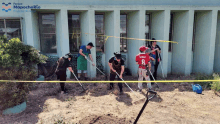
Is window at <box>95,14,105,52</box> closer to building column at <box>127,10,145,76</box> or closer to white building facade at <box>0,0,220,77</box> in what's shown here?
white building facade at <box>0,0,220,77</box>

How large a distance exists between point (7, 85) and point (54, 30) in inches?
197

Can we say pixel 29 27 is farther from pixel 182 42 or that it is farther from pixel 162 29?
pixel 182 42

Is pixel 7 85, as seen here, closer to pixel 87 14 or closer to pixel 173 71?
pixel 87 14

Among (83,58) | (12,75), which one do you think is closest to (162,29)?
(83,58)

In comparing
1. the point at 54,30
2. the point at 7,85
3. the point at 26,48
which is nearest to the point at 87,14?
the point at 54,30

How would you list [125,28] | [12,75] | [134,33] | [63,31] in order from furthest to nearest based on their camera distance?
[125,28] < [134,33] < [63,31] < [12,75]

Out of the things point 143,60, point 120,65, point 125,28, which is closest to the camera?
point 143,60

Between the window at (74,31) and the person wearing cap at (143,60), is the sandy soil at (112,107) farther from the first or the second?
the window at (74,31)

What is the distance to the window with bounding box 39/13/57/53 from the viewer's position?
891 centimetres

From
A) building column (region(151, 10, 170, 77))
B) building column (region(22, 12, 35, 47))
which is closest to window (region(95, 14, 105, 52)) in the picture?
building column (region(151, 10, 170, 77))

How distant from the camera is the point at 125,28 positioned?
31.0ft

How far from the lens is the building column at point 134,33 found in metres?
8.11

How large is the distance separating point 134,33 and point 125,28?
1007 mm

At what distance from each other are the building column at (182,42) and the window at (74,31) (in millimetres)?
5106
